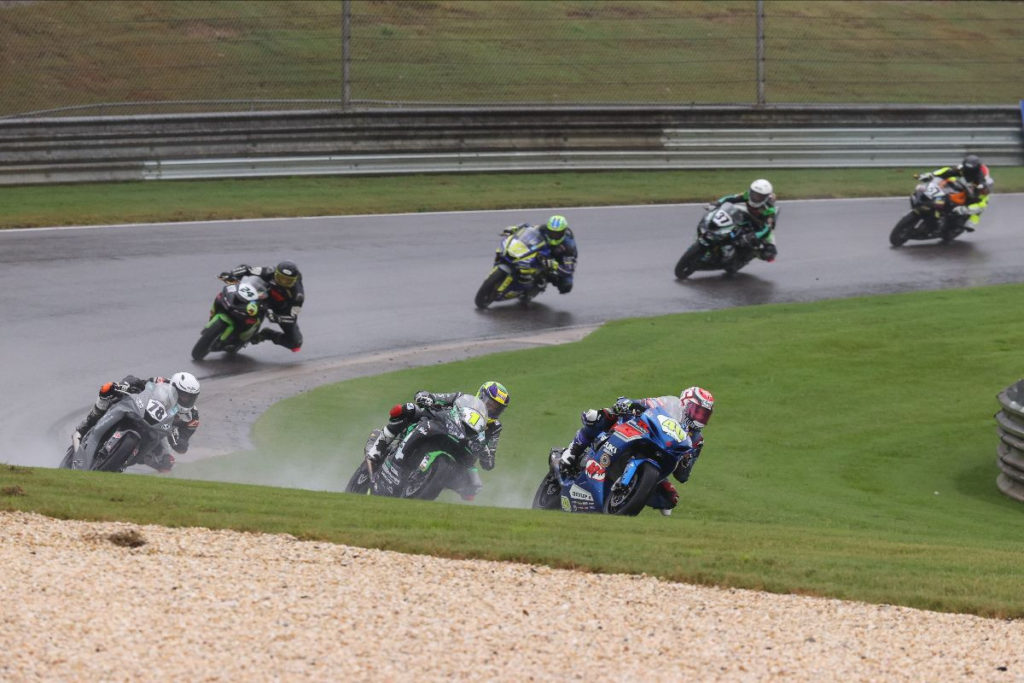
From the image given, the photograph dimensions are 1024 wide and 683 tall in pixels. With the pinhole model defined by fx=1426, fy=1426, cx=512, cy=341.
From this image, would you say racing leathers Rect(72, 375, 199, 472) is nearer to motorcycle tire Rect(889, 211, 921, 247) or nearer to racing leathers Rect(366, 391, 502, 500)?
racing leathers Rect(366, 391, 502, 500)

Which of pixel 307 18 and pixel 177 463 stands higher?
pixel 307 18

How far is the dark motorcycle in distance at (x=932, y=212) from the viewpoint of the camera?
87.5 ft

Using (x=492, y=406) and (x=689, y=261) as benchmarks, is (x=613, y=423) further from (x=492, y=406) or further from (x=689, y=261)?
(x=689, y=261)

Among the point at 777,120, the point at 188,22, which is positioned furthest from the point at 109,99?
the point at 777,120

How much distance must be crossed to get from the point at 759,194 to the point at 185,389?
40.3 feet

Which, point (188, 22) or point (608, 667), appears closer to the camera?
point (608, 667)

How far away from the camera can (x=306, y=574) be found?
334 inches

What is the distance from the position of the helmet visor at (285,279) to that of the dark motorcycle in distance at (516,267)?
4065 mm

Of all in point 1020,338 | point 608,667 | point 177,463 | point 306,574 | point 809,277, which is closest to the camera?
point 608,667

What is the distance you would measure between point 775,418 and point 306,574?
30.0ft

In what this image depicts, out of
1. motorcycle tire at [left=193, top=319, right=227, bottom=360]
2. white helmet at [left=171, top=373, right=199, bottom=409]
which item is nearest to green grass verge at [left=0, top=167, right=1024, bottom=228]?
motorcycle tire at [left=193, top=319, right=227, bottom=360]

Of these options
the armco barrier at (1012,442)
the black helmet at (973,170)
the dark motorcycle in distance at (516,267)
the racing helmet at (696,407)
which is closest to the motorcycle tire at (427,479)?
the racing helmet at (696,407)

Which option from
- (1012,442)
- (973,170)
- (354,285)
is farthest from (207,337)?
(973,170)

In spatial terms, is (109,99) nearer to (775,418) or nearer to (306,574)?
(775,418)
